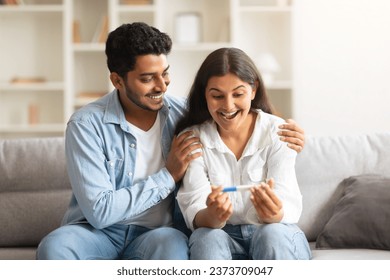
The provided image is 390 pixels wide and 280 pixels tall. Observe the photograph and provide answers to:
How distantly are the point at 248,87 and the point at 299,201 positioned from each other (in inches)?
15.4

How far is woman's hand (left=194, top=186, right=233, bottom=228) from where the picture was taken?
190 centimetres

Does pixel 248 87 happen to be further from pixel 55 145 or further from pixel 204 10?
pixel 204 10

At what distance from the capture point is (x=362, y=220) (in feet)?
7.61

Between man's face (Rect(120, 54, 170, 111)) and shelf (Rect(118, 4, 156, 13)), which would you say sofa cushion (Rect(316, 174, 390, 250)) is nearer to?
man's face (Rect(120, 54, 170, 111))

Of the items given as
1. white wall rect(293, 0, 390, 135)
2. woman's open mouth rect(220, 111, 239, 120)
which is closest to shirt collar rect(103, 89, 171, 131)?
woman's open mouth rect(220, 111, 239, 120)

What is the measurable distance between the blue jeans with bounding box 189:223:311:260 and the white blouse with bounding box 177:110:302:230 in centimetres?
6

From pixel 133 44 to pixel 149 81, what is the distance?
0.13 meters

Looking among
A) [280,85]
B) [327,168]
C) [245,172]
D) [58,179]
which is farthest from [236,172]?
[280,85]

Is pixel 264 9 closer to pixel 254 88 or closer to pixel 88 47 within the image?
pixel 88 47

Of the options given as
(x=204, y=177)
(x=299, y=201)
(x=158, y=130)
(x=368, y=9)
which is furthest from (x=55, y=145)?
(x=368, y=9)

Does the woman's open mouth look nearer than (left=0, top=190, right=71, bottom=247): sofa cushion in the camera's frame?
Yes

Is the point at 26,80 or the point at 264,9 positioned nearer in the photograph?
the point at 264,9

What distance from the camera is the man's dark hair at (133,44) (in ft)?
6.94
